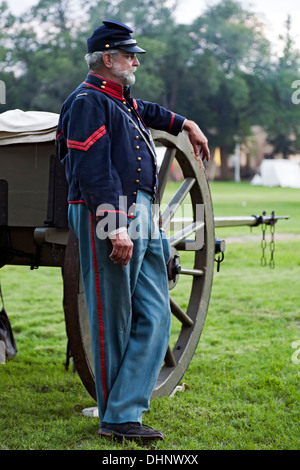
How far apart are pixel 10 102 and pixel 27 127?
46.4 metres

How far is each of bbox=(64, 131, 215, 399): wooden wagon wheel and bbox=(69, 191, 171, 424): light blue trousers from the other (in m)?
0.19

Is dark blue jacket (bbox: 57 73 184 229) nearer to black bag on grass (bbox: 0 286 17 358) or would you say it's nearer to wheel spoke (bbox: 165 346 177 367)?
wheel spoke (bbox: 165 346 177 367)

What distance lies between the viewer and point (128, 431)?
3057mm

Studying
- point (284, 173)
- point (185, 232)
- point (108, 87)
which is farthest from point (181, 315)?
point (284, 173)

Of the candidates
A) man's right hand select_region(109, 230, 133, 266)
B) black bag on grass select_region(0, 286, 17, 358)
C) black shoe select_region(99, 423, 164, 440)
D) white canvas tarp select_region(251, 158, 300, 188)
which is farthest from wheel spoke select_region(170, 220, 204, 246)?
white canvas tarp select_region(251, 158, 300, 188)

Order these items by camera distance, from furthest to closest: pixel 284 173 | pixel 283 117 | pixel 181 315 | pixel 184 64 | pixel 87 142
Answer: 1. pixel 283 117
2. pixel 184 64
3. pixel 284 173
4. pixel 181 315
5. pixel 87 142

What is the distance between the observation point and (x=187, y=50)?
55469 millimetres

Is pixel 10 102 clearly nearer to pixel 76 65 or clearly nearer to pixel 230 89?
pixel 76 65

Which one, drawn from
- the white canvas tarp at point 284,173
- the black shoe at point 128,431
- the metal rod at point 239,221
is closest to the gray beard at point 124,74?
the black shoe at point 128,431

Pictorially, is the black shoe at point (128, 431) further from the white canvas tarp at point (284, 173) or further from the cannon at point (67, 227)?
the white canvas tarp at point (284, 173)

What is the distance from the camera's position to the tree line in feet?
158

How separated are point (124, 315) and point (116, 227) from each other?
41 cm

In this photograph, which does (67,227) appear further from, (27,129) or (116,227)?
(116,227)

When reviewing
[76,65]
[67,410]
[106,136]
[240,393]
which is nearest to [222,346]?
[240,393]
